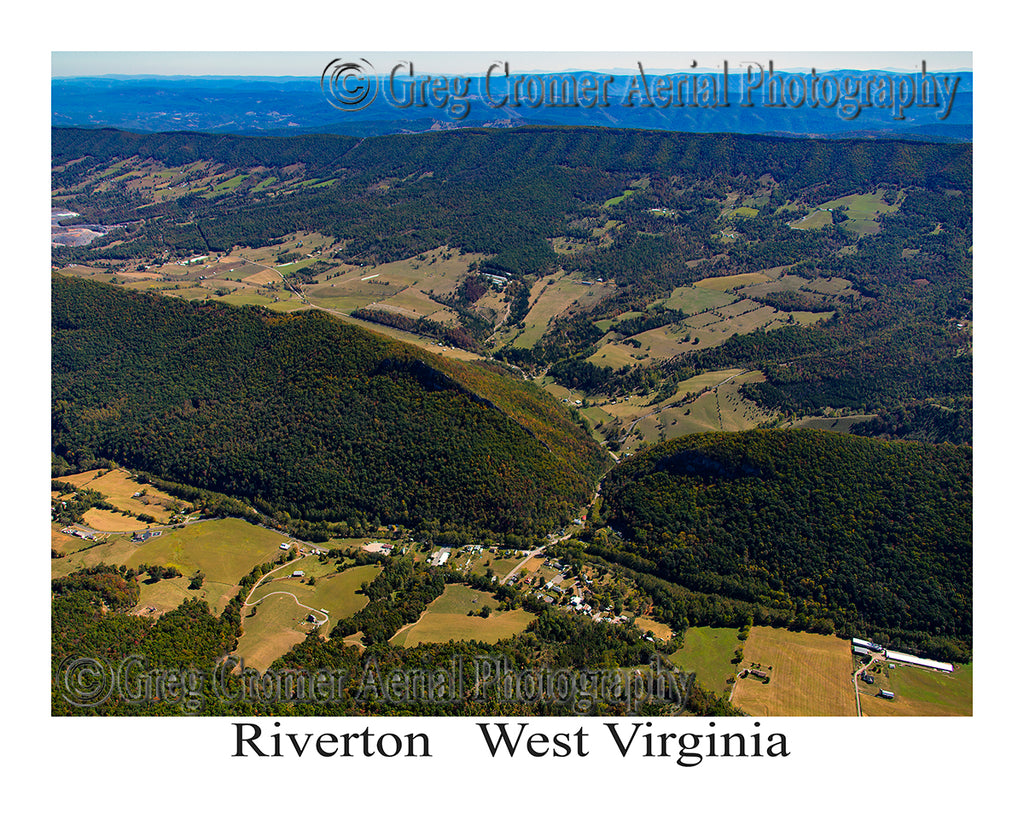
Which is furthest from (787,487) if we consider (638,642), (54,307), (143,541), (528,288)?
(54,307)

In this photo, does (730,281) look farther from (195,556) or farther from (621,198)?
(195,556)

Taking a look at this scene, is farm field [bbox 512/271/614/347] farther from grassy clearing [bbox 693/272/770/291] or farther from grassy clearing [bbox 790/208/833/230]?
grassy clearing [bbox 790/208/833/230]

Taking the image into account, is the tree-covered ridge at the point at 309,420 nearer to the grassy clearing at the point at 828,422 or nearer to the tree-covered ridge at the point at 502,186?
the grassy clearing at the point at 828,422

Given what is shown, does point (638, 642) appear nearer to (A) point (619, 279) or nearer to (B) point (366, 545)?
(B) point (366, 545)

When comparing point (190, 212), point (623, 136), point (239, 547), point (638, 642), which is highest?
point (623, 136)

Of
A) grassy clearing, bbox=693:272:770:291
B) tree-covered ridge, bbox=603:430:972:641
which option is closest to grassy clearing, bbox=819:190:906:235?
grassy clearing, bbox=693:272:770:291

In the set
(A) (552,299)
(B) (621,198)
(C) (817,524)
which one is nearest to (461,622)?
(C) (817,524)
